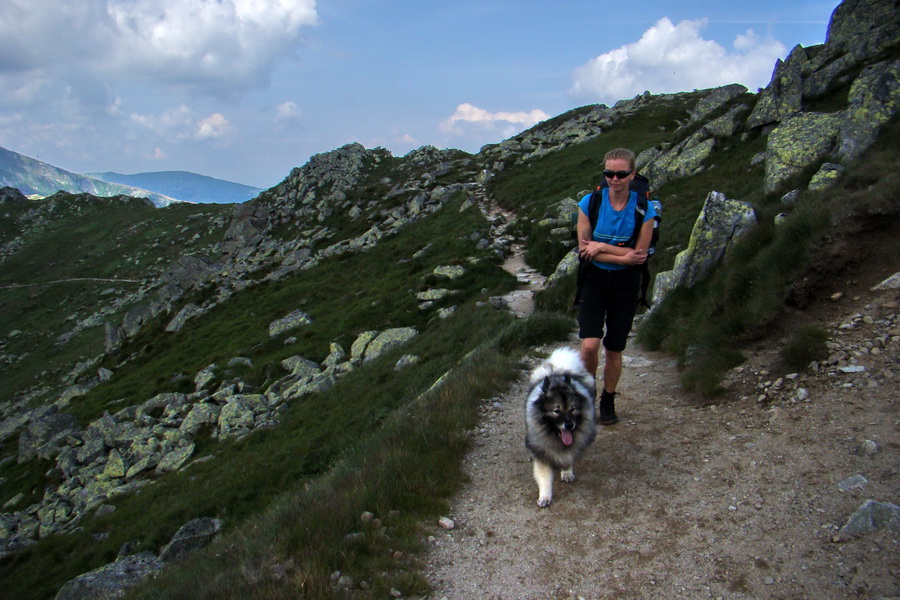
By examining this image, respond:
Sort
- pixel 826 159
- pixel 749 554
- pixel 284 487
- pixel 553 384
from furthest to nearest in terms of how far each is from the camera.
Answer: pixel 284 487, pixel 826 159, pixel 553 384, pixel 749 554

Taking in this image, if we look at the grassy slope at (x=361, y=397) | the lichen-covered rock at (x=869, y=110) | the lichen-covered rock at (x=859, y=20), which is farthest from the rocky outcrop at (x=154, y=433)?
the lichen-covered rock at (x=859, y=20)

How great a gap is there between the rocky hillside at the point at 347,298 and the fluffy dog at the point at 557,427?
699cm

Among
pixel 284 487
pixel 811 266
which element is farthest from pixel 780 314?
pixel 284 487

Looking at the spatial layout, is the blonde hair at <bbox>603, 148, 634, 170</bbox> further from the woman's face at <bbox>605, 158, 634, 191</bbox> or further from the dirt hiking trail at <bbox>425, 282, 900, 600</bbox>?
the dirt hiking trail at <bbox>425, 282, 900, 600</bbox>

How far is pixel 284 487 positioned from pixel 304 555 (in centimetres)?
1070

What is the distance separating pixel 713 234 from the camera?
11070 millimetres

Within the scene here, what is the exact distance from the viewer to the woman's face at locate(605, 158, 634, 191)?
5.65 meters

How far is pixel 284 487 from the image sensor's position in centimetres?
1430

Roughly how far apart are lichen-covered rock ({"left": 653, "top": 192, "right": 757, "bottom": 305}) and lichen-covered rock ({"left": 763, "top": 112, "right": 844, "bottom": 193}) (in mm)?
3170

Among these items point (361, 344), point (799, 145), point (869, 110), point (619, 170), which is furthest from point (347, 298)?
point (619, 170)

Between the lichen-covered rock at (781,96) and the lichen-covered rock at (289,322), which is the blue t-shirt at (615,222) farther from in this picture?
the lichen-covered rock at (289,322)

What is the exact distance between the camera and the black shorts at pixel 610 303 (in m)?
6.23

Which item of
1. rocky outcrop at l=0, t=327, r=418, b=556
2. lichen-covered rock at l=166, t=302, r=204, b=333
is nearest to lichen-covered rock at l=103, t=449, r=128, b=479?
rocky outcrop at l=0, t=327, r=418, b=556

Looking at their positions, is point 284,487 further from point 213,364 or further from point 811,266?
point 213,364
